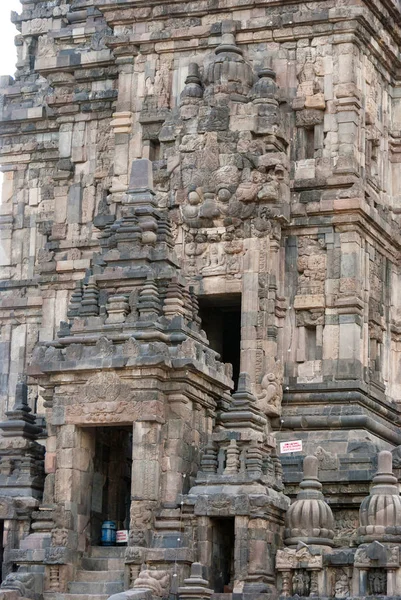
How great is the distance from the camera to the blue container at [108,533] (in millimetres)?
43781

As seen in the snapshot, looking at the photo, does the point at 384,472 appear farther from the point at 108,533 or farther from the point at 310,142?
the point at 310,142

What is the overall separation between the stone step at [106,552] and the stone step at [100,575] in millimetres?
852

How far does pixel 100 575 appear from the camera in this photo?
41.8 meters

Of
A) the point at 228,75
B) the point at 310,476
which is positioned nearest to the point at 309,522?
the point at 310,476

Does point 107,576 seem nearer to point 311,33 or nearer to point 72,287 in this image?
point 72,287

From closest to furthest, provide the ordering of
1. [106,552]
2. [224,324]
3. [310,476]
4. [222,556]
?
[222,556]
[310,476]
[106,552]
[224,324]

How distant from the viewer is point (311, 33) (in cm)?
5194

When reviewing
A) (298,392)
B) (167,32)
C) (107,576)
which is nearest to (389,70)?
(167,32)

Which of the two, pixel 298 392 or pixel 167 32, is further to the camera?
pixel 167 32

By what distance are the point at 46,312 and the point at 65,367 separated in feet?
38.1

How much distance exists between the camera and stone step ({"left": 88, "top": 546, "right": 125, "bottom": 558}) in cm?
4274

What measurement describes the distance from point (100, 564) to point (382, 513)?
735 cm

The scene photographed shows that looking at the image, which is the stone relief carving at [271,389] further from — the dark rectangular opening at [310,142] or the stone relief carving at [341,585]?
the stone relief carving at [341,585]

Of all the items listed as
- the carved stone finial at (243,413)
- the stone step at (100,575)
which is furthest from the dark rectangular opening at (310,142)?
the stone step at (100,575)
